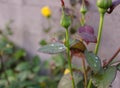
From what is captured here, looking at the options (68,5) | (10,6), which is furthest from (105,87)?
(10,6)

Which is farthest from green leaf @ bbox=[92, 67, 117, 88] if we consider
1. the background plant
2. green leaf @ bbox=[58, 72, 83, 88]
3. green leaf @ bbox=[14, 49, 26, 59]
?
green leaf @ bbox=[14, 49, 26, 59]

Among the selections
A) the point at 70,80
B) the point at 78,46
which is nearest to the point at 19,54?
the point at 70,80

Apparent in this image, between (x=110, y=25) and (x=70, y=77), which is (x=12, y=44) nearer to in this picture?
(x=110, y=25)

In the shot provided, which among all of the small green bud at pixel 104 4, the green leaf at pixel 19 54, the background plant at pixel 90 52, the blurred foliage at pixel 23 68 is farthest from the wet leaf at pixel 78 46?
the green leaf at pixel 19 54

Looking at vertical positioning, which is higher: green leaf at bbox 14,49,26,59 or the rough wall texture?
the rough wall texture

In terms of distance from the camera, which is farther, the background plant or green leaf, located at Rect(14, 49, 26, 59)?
green leaf, located at Rect(14, 49, 26, 59)

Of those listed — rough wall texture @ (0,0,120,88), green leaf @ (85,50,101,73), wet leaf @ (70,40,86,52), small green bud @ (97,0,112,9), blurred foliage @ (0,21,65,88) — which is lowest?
blurred foliage @ (0,21,65,88)

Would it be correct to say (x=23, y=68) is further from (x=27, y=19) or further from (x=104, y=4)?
(x=104, y=4)

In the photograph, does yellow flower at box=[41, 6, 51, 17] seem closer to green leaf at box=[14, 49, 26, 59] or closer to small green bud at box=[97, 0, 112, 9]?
green leaf at box=[14, 49, 26, 59]
